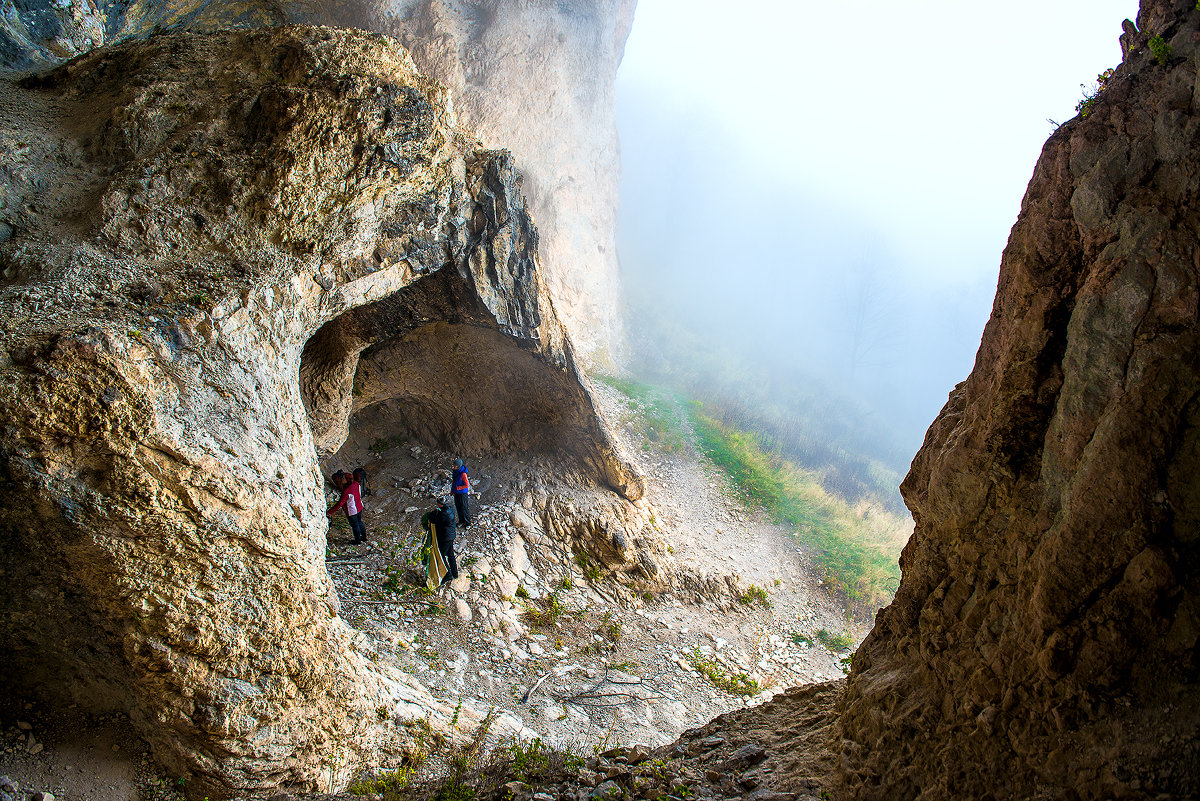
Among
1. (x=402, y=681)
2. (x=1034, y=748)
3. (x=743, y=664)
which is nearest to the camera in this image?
(x=1034, y=748)

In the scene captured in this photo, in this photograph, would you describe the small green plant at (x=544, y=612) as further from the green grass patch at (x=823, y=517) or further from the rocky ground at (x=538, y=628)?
the green grass patch at (x=823, y=517)

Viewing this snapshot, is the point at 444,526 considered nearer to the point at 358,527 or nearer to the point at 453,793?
the point at 358,527

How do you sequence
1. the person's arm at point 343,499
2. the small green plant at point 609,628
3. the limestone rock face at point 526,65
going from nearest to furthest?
the limestone rock face at point 526,65, the person's arm at point 343,499, the small green plant at point 609,628

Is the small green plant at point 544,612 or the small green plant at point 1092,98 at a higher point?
the small green plant at point 1092,98

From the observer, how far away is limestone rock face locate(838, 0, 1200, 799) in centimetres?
248

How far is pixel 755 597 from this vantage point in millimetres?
11539

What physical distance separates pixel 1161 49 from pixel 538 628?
871cm

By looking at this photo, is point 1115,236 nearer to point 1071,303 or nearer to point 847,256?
point 1071,303

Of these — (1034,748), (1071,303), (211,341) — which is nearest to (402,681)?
(211,341)

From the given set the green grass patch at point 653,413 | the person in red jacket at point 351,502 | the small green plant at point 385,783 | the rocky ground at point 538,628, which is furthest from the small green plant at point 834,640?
the person in red jacket at point 351,502

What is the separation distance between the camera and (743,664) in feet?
31.7

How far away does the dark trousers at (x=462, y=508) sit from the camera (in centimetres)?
928

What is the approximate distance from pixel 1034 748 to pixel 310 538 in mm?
5128

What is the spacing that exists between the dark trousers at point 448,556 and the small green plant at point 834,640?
735cm
